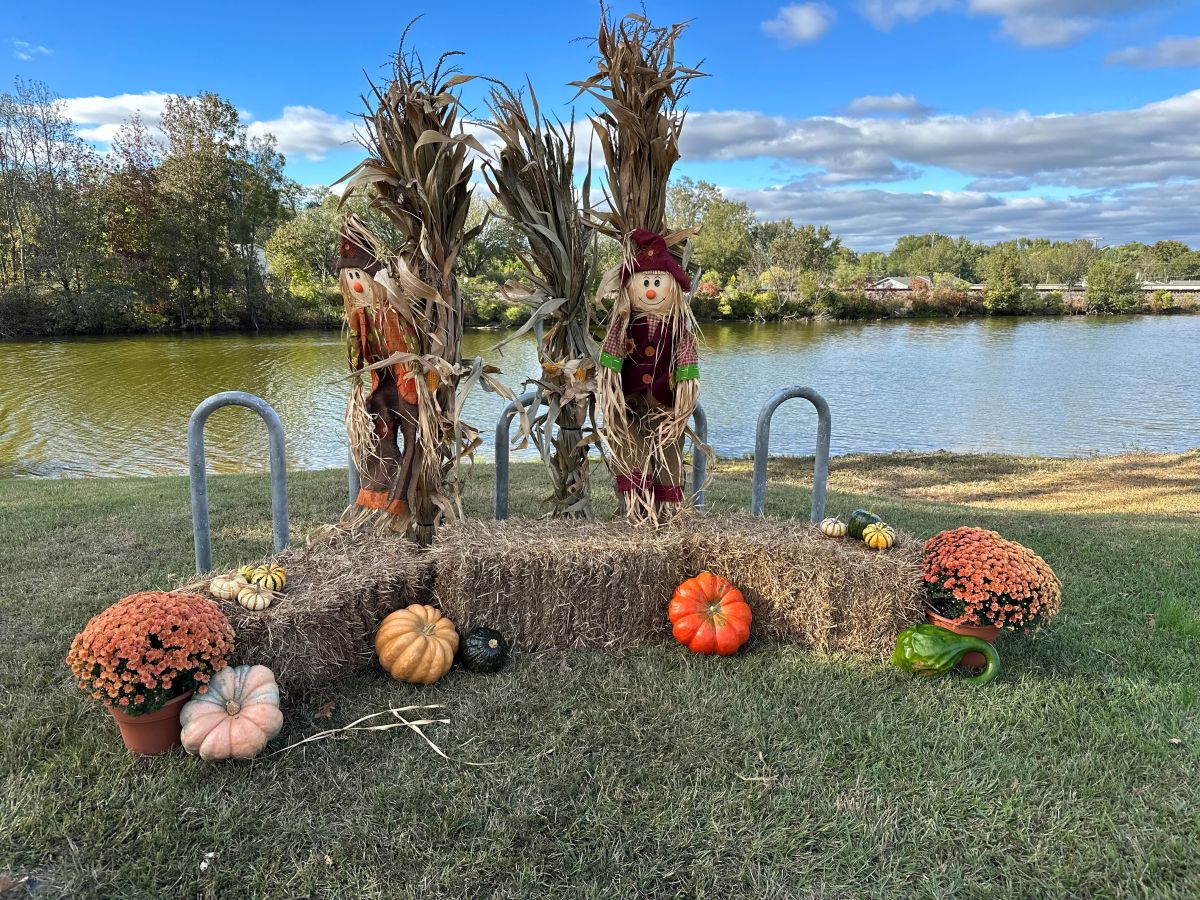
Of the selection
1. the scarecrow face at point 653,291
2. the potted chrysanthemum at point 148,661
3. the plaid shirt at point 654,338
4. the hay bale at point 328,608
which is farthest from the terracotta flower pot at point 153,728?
the scarecrow face at point 653,291

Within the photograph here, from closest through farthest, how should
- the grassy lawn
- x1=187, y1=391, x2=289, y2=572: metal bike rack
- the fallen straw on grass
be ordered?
the grassy lawn
the fallen straw on grass
x1=187, y1=391, x2=289, y2=572: metal bike rack

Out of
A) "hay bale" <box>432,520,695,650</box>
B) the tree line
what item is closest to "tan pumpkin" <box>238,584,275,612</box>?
"hay bale" <box>432,520,695,650</box>

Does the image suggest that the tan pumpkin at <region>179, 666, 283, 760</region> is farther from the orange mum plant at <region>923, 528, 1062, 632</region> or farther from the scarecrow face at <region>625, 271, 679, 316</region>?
the orange mum plant at <region>923, 528, 1062, 632</region>

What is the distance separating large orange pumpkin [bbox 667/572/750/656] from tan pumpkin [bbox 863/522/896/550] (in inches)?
26.7

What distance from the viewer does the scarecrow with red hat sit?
10.9 ft

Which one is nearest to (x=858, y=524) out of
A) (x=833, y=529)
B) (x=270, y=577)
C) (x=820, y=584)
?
(x=833, y=529)

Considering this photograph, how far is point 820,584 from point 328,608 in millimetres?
2148

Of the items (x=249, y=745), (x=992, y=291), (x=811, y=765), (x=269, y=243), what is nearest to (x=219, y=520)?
(x=249, y=745)

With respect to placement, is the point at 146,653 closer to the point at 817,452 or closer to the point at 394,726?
the point at 394,726

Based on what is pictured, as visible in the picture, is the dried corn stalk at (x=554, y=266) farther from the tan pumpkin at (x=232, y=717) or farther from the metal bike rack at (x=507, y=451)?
the tan pumpkin at (x=232, y=717)

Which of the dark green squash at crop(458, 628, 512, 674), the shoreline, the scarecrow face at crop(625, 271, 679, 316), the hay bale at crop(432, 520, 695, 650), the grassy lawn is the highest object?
the shoreline

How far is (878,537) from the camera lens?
131 inches

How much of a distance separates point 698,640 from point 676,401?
1155mm

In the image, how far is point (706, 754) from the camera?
97.0 inches
